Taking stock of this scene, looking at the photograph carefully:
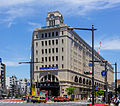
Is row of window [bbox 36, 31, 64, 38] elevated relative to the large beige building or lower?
elevated

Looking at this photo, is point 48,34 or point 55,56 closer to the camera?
point 55,56

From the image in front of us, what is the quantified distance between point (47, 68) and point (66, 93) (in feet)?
37.2

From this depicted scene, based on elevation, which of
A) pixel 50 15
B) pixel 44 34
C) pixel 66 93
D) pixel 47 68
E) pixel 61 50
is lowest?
pixel 66 93

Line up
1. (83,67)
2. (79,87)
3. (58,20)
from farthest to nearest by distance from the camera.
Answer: (83,67), (79,87), (58,20)

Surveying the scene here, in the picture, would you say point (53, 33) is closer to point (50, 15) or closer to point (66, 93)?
point (50, 15)

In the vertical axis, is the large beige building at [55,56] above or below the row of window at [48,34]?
below

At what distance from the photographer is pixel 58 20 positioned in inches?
3967

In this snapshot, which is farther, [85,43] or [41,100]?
[85,43]

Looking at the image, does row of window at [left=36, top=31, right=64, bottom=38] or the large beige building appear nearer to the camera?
the large beige building

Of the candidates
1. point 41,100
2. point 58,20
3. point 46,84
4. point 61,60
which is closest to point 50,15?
point 58,20

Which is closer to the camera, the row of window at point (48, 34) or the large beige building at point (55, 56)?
the large beige building at point (55, 56)

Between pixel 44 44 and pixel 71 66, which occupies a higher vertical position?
pixel 44 44

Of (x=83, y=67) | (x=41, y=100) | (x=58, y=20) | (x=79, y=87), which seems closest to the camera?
(x=41, y=100)

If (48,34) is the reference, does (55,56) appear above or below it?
below
